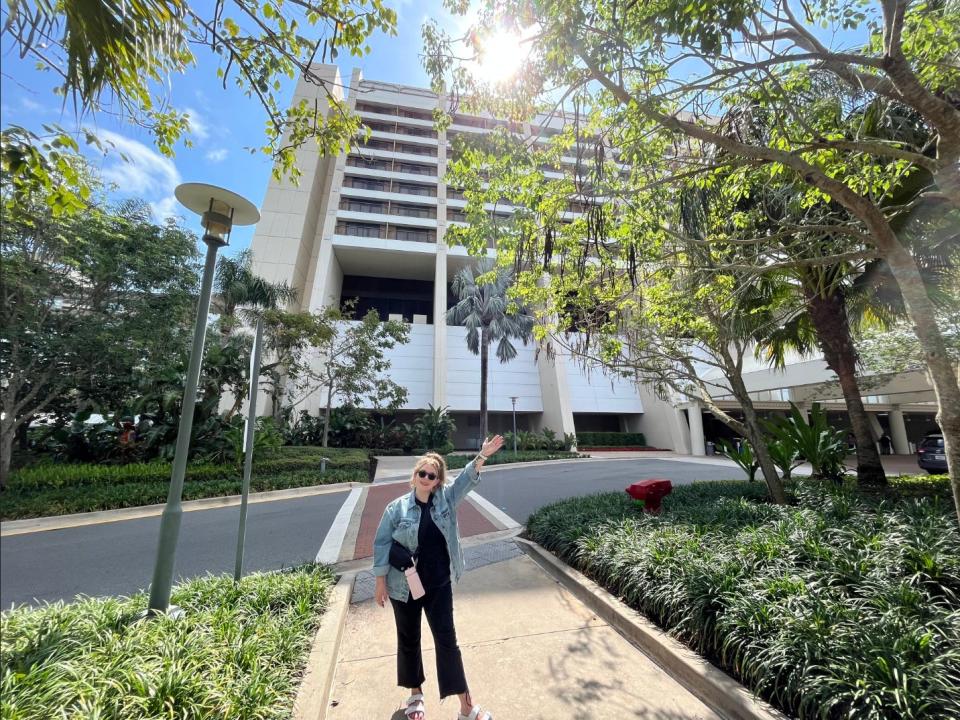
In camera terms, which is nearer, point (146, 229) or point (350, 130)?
point (350, 130)

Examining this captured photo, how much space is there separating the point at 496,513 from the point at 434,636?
6622mm

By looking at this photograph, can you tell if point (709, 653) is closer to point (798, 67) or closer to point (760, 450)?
point (760, 450)

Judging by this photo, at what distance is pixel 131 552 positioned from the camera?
6.36 meters

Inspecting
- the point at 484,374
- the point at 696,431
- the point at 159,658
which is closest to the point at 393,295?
the point at 484,374

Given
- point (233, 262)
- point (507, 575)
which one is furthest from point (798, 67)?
point (233, 262)

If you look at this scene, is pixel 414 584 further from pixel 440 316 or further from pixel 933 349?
pixel 440 316

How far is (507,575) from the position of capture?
16.1ft

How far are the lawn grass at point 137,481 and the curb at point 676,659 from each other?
7.48m

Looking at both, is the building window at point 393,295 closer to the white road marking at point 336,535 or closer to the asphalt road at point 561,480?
the asphalt road at point 561,480

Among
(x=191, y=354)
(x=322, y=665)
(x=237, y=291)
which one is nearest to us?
(x=322, y=665)

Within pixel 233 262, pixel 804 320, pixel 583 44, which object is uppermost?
pixel 233 262

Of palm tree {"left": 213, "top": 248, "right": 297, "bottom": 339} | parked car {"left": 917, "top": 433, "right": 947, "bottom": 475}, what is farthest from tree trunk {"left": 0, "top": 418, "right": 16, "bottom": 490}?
parked car {"left": 917, "top": 433, "right": 947, "bottom": 475}

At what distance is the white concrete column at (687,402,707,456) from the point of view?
987 inches

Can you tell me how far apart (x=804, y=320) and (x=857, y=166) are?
497 centimetres
